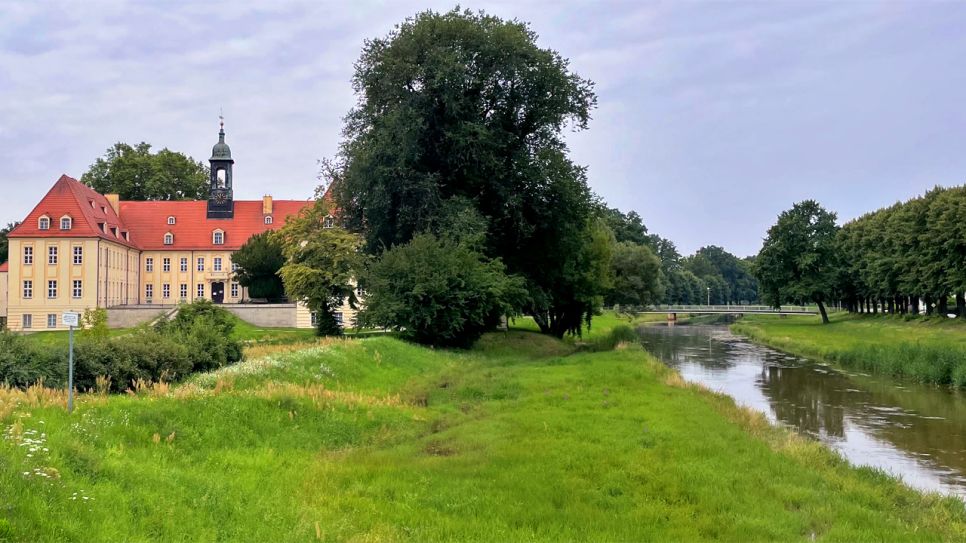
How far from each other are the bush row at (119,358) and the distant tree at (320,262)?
53.5ft

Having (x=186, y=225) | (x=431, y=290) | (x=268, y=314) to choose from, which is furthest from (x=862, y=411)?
(x=186, y=225)

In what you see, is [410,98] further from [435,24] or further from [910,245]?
[910,245]

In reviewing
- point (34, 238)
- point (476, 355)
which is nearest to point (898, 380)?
point (476, 355)

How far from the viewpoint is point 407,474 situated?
1149 centimetres

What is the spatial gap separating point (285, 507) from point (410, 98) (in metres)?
31.1

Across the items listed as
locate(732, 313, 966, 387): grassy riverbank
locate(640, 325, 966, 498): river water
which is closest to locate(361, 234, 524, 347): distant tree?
locate(640, 325, 966, 498): river water

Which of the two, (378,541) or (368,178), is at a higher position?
(368,178)

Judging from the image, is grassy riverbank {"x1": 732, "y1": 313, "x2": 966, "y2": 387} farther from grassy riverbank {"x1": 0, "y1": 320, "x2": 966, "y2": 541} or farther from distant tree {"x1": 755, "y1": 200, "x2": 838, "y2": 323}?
grassy riverbank {"x1": 0, "y1": 320, "x2": 966, "y2": 541}

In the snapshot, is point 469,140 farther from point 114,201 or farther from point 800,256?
point 800,256

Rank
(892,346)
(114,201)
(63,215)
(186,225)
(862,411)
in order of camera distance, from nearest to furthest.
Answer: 1. (862,411)
2. (892,346)
3. (63,215)
4. (114,201)
5. (186,225)

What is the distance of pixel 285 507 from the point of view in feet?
31.3

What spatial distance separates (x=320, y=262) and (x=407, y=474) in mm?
29421

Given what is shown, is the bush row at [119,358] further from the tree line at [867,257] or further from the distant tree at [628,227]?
the distant tree at [628,227]

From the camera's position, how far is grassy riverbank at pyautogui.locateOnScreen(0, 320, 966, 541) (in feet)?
27.6
